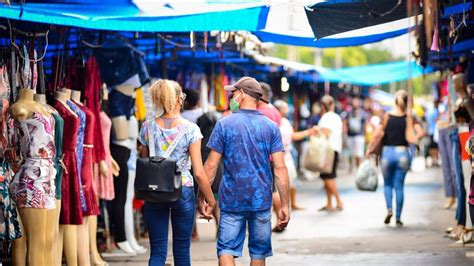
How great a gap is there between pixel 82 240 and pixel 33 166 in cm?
162

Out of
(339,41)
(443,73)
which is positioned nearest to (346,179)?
(443,73)

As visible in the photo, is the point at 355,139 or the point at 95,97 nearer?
the point at 95,97

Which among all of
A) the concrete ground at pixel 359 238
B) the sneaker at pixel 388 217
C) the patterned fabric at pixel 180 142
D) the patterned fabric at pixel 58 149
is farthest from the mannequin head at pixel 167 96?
the sneaker at pixel 388 217

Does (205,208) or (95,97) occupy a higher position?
(95,97)

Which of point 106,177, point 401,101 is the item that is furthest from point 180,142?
point 401,101

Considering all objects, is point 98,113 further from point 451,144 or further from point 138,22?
point 451,144

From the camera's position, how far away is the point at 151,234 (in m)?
8.76

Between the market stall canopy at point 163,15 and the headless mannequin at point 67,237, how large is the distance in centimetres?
82

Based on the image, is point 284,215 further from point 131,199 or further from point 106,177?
point 131,199

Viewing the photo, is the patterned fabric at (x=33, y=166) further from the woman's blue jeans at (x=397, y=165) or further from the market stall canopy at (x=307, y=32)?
the woman's blue jeans at (x=397, y=165)

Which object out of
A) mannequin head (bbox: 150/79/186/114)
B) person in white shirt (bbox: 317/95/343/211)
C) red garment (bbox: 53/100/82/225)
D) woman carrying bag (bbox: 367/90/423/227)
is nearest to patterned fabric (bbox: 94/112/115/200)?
red garment (bbox: 53/100/82/225)

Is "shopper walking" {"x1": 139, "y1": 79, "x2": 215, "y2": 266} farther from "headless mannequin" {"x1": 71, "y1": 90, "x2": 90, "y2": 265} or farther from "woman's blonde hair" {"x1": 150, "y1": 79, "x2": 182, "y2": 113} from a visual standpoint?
"headless mannequin" {"x1": 71, "y1": 90, "x2": 90, "y2": 265}

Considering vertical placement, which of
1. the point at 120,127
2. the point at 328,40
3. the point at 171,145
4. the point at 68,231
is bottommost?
the point at 68,231

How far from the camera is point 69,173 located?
32.7 feet
